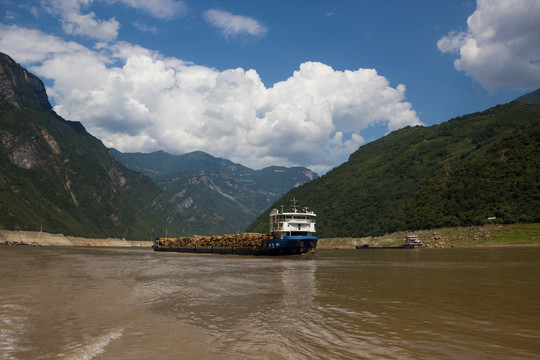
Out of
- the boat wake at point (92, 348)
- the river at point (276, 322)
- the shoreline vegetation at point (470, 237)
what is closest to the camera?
the boat wake at point (92, 348)

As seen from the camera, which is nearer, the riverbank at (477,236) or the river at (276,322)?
the river at (276,322)

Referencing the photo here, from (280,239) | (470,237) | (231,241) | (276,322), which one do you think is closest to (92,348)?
(276,322)

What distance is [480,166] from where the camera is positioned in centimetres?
13162

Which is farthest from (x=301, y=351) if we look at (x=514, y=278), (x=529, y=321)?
(x=514, y=278)

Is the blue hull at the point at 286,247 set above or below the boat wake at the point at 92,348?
below

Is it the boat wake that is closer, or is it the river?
the boat wake

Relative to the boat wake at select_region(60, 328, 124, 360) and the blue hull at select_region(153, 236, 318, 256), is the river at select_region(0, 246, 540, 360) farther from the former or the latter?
the blue hull at select_region(153, 236, 318, 256)

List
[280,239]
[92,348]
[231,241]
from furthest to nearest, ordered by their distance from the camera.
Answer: [231,241], [280,239], [92,348]

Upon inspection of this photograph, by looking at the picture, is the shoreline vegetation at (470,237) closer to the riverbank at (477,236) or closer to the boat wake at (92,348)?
the riverbank at (477,236)

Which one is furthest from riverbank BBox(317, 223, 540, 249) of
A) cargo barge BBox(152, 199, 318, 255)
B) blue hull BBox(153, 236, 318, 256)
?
blue hull BBox(153, 236, 318, 256)

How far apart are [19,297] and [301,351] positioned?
61.2ft

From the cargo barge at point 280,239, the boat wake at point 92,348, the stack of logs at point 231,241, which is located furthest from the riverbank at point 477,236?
the boat wake at point 92,348

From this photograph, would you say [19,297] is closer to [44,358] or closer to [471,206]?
[44,358]

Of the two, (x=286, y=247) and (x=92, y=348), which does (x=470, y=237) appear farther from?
(x=92, y=348)
